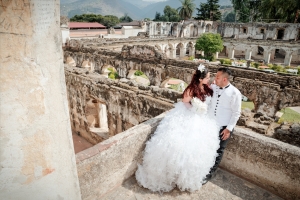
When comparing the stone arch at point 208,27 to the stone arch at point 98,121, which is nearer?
the stone arch at point 98,121

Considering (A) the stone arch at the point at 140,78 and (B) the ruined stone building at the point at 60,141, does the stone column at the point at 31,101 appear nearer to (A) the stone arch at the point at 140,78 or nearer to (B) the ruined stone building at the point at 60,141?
(B) the ruined stone building at the point at 60,141

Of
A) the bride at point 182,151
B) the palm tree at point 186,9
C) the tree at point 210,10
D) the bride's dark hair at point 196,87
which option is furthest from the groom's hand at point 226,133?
the palm tree at point 186,9

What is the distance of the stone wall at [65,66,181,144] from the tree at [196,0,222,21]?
148ft

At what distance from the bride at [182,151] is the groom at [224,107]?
6.9 inches

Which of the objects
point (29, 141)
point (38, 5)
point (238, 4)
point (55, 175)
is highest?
point (238, 4)

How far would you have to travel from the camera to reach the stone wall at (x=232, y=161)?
2634 millimetres

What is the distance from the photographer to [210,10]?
47281 mm

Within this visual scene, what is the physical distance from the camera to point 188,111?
3117 millimetres

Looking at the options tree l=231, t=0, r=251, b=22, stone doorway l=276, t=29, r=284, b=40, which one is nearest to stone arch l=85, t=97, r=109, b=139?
A: stone doorway l=276, t=29, r=284, b=40

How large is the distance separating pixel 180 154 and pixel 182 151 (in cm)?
5

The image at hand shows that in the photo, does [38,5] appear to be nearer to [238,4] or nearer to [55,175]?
[55,175]

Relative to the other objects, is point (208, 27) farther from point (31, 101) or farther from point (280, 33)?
point (31, 101)

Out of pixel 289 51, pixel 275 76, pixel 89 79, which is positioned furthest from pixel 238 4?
pixel 89 79

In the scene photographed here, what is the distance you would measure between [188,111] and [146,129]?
70 cm
